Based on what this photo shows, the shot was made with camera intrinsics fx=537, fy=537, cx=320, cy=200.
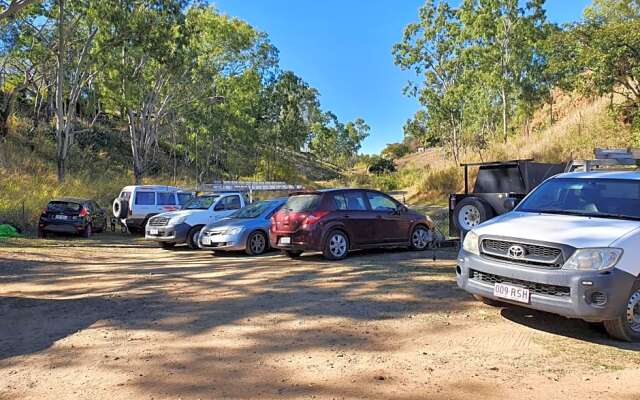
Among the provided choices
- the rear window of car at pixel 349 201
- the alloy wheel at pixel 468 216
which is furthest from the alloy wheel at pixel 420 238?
the alloy wheel at pixel 468 216

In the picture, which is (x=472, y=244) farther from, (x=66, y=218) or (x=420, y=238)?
(x=66, y=218)

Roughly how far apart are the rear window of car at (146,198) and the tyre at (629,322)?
16297 millimetres

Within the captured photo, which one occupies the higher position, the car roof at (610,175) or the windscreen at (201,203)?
the car roof at (610,175)

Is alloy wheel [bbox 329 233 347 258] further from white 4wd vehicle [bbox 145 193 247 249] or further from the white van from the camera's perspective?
the white van

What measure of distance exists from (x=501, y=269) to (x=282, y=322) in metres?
2.48

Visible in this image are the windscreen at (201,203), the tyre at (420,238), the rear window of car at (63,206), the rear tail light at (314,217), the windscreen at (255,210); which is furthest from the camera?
the rear window of car at (63,206)

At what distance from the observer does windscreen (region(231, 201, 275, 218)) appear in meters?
13.2

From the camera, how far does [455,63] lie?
38.7m

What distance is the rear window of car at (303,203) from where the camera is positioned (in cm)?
1101

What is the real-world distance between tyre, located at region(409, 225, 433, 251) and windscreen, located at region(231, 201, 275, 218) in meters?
3.61

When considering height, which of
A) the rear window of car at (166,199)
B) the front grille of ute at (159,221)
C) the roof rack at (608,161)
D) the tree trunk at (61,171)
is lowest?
the front grille of ute at (159,221)

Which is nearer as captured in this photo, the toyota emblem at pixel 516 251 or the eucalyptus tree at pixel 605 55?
the toyota emblem at pixel 516 251

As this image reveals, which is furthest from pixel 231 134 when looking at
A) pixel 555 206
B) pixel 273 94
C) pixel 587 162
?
pixel 555 206

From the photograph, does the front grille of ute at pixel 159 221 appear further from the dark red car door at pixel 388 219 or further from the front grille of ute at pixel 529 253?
the front grille of ute at pixel 529 253
